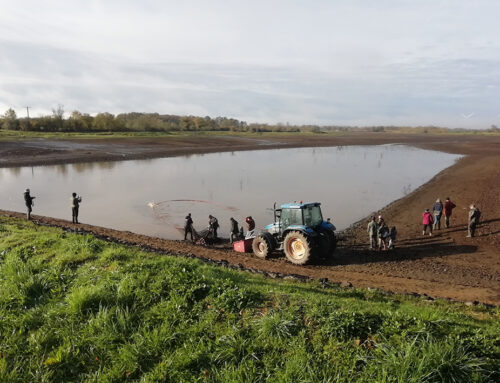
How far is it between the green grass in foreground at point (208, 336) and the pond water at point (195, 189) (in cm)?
965

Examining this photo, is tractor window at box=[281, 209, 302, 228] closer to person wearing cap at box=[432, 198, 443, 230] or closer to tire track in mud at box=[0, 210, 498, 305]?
tire track in mud at box=[0, 210, 498, 305]

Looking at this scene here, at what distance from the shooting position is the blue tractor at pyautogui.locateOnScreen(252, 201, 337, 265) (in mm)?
11289

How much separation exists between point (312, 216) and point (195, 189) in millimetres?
14254

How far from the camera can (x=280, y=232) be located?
12289 millimetres

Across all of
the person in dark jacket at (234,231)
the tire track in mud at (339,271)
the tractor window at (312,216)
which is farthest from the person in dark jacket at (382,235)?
the person in dark jacket at (234,231)

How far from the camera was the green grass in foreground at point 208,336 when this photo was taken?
4.05 metres

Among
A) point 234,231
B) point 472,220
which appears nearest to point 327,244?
point 234,231

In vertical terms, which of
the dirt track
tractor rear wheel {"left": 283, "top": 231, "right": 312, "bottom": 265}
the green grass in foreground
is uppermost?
the green grass in foreground

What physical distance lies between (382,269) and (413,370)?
787cm

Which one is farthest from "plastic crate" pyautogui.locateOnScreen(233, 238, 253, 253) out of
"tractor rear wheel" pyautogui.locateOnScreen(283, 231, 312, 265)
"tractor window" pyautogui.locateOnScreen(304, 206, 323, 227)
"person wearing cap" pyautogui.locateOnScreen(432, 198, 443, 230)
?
"person wearing cap" pyautogui.locateOnScreen(432, 198, 443, 230)

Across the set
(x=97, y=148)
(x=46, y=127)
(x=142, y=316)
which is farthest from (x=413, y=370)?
(x=46, y=127)

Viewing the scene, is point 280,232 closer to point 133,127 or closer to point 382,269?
point 382,269

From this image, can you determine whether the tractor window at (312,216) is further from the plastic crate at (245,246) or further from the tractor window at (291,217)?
the plastic crate at (245,246)

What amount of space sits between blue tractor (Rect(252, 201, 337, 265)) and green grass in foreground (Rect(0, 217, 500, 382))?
5.02m
